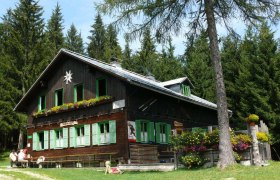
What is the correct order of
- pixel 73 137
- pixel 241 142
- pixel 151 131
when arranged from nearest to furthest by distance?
pixel 241 142
pixel 151 131
pixel 73 137

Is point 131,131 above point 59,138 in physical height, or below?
above

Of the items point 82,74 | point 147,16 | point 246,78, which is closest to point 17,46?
point 82,74

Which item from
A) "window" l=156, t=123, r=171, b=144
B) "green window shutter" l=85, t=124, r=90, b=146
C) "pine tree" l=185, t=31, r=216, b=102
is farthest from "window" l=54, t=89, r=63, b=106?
"pine tree" l=185, t=31, r=216, b=102

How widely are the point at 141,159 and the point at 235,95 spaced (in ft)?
65.0

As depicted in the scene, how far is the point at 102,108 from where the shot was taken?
82.4ft

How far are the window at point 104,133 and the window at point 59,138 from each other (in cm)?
318

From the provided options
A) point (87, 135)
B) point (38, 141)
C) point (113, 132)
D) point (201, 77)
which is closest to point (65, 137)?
point (87, 135)

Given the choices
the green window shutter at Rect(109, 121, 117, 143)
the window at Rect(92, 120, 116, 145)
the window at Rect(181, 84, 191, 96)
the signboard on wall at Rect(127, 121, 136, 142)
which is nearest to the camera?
the signboard on wall at Rect(127, 121, 136, 142)

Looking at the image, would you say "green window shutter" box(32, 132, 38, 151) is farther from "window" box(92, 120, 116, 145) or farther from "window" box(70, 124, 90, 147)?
"window" box(92, 120, 116, 145)

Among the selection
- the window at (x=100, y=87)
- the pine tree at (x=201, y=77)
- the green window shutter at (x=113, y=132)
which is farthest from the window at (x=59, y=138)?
the pine tree at (x=201, y=77)

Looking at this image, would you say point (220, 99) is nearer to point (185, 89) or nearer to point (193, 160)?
point (193, 160)

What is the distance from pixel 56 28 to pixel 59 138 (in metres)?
35.9

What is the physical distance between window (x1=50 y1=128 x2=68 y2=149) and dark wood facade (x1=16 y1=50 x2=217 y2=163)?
27 cm

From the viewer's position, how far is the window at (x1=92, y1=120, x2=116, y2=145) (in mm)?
23938
